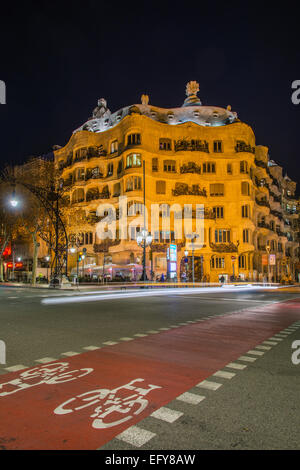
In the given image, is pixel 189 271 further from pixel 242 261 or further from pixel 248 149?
pixel 248 149

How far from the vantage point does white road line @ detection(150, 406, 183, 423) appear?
3.55 m

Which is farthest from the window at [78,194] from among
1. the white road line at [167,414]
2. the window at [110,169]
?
the white road line at [167,414]

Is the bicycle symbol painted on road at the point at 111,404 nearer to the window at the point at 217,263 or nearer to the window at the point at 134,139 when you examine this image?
the window at the point at 217,263

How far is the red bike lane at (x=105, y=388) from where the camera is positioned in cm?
326

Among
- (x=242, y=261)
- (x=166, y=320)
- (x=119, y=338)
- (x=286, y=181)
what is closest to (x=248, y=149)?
(x=242, y=261)

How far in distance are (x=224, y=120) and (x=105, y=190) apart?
68.3ft

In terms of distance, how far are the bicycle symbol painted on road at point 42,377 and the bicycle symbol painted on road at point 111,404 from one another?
74cm

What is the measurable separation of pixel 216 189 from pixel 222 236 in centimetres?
683

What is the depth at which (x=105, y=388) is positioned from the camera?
14.6ft

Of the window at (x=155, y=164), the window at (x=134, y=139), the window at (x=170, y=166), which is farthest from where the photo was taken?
the window at (x=170, y=166)

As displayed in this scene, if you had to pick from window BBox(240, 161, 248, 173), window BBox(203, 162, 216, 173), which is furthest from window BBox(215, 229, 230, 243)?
window BBox(240, 161, 248, 173)

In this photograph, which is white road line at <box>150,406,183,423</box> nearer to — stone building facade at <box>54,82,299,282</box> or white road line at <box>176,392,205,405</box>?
white road line at <box>176,392,205,405</box>

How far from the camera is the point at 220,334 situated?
27.3ft

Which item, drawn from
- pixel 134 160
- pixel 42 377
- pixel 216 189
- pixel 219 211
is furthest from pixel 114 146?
pixel 42 377
